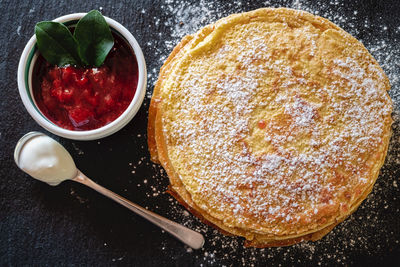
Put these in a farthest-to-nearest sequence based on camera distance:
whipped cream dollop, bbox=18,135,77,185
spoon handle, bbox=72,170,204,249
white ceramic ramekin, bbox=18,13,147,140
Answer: spoon handle, bbox=72,170,204,249 → whipped cream dollop, bbox=18,135,77,185 → white ceramic ramekin, bbox=18,13,147,140

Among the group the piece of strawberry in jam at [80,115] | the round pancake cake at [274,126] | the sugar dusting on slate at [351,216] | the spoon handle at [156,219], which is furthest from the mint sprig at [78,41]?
the spoon handle at [156,219]

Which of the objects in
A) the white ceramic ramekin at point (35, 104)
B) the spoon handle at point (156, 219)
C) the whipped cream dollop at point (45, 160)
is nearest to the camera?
the white ceramic ramekin at point (35, 104)

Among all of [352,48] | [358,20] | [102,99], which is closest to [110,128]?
[102,99]

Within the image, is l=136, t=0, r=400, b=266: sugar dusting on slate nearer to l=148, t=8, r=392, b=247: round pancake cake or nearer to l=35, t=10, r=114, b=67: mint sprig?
l=148, t=8, r=392, b=247: round pancake cake

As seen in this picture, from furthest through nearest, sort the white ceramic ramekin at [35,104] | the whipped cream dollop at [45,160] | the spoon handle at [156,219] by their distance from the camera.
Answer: the spoon handle at [156,219] → the whipped cream dollop at [45,160] → the white ceramic ramekin at [35,104]

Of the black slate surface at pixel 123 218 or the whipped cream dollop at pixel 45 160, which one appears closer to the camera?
the whipped cream dollop at pixel 45 160

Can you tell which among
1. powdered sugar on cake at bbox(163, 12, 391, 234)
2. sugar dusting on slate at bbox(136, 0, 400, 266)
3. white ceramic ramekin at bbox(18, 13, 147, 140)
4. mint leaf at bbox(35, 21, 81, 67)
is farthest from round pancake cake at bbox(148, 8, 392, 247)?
mint leaf at bbox(35, 21, 81, 67)

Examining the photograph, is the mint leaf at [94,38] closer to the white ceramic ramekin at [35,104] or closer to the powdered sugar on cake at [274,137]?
the white ceramic ramekin at [35,104]
